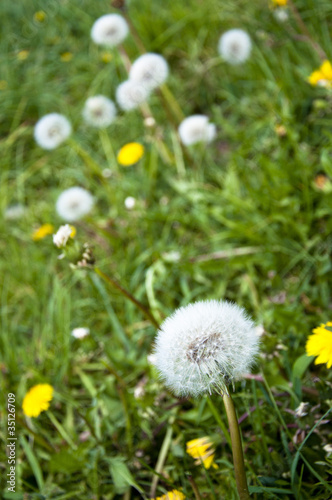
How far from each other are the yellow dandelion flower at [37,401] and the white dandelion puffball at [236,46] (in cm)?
175

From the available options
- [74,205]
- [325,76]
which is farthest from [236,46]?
[74,205]

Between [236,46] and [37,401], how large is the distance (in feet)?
5.98

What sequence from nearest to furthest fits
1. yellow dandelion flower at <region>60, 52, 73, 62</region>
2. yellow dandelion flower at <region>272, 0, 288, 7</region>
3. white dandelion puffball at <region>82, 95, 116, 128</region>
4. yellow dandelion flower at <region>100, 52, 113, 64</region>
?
yellow dandelion flower at <region>272, 0, 288, 7</region>
white dandelion puffball at <region>82, 95, 116, 128</region>
yellow dandelion flower at <region>100, 52, 113, 64</region>
yellow dandelion flower at <region>60, 52, 73, 62</region>

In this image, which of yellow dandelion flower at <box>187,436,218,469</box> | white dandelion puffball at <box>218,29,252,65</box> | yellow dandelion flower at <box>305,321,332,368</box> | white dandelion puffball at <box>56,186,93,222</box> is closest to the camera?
yellow dandelion flower at <box>305,321,332,368</box>

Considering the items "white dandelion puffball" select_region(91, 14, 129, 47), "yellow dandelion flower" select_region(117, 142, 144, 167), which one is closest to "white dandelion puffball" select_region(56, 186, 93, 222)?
"yellow dandelion flower" select_region(117, 142, 144, 167)

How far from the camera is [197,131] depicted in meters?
2.15

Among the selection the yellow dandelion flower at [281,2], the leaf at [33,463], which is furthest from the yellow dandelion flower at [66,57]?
the leaf at [33,463]

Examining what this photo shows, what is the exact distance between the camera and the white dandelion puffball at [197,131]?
214 centimetres

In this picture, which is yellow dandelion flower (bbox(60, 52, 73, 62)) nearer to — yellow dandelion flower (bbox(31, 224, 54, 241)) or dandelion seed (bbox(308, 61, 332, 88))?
yellow dandelion flower (bbox(31, 224, 54, 241))

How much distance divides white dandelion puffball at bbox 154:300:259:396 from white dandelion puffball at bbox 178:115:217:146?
Answer: 52.4 inches

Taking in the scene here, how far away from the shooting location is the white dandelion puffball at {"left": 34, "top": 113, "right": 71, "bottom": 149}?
93.5 inches

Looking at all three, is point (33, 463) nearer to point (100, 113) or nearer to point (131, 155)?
point (131, 155)

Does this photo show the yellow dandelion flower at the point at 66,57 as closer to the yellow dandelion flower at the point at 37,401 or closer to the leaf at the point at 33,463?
the yellow dandelion flower at the point at 37,401

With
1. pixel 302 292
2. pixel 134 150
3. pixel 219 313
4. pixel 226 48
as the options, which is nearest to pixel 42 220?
pixel 134 150
